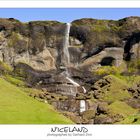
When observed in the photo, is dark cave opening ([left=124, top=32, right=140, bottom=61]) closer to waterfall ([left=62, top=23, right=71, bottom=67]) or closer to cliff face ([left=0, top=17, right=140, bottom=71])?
cliff face ([left=0, top=17, right=140, bottom=71])

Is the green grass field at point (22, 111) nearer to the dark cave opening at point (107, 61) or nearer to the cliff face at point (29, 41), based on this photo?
the dark cave opening at point (107, 61)

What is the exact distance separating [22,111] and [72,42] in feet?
503

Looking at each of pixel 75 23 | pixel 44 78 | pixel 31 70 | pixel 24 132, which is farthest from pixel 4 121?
pixel 75 23

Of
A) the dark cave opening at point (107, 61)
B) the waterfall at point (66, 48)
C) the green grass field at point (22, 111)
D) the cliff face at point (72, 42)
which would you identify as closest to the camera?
the green grass field at point (22, 111)

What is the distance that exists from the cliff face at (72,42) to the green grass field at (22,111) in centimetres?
14560

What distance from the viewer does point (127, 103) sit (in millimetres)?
94375

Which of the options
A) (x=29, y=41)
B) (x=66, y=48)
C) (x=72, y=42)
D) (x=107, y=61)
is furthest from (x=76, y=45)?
(x=29, y=41)

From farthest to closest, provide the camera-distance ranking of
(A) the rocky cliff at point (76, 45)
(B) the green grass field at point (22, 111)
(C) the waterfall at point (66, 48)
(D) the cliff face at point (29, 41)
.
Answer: (C) the waterfall at point (66, 48) < (D) the cliff face at point (29, 41) < (A) the rocky cliff at point (76, 45) < (B) the green grass field at point (22, 111)

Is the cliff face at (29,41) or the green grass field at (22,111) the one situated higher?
the green grass field at (22,111)

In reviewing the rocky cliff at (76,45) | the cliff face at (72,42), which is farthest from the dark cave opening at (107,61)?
the cliff face at (72,42)

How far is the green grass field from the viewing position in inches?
1011

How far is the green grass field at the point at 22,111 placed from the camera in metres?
25.7

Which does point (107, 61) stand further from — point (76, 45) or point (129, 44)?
point (76, 45)

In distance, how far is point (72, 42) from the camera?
180375mm
